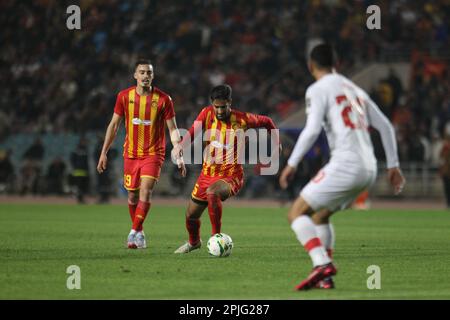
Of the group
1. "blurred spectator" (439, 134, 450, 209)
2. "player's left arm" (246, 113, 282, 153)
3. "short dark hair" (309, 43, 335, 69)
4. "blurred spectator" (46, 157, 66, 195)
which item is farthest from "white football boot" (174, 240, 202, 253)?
"blurred spectator" (46, 157, 66, 195)

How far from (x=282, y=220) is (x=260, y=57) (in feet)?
39.0

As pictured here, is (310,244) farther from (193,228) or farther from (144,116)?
(144,116)

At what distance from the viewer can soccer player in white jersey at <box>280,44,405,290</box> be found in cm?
904

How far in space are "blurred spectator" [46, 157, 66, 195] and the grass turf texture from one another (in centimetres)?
914

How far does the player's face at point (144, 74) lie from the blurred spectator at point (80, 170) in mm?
15142

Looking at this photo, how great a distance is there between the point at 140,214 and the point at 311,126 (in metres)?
5.14

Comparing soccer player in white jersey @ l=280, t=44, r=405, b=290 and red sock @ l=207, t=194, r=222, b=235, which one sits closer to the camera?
soccer player in white jersey @ l=280, t=44, r=405, b=290

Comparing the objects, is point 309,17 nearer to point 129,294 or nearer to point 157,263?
point 157,263

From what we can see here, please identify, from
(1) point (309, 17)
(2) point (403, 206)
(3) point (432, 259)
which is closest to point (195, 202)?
(3) point (432, 259)

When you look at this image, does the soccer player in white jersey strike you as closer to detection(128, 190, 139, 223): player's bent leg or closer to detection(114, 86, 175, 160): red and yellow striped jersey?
detection(114, 86, 175, 160): red and yellow striped jersey

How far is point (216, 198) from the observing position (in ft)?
41.9

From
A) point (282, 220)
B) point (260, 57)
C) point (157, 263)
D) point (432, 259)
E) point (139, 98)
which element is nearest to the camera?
point (157, 263)

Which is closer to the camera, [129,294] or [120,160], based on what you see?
[129,294]

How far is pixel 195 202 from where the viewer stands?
43.3ft
